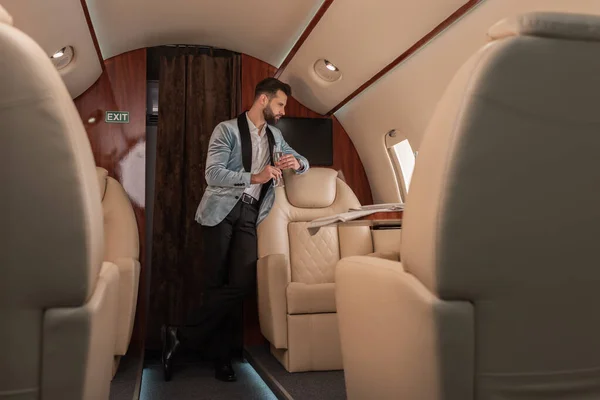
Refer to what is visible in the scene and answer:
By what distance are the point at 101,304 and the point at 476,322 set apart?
84 centimetres

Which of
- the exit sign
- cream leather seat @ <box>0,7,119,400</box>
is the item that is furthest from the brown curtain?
cream leather seat @ <box>0,7,119,400</box>

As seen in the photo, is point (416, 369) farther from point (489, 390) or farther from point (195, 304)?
point (195, 304)

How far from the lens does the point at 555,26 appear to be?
113 centimetres

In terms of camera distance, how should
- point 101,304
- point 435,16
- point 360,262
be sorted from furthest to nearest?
point 435,16
point 360,262
point 101,304

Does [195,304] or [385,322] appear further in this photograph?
[195,304]

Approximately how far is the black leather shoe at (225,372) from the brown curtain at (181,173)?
0.82 m

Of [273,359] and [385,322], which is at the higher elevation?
[385,322]

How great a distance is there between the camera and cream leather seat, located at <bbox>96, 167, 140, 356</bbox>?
A: 335cm

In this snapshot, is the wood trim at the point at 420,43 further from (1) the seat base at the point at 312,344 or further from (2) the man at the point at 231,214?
(1) the seat base at the point at 312,344

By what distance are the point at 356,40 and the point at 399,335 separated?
8.43ft

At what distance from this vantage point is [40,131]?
1047 millimetres

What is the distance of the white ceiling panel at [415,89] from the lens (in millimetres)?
2506

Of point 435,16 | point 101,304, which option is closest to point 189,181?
point 435,16

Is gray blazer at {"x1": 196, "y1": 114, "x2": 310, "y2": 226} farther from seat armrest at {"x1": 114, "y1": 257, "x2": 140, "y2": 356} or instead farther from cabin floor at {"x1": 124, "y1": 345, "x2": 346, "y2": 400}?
cabin floor at {"x1": 124, "y1": 345, "x2": 346, "y2": 400}
